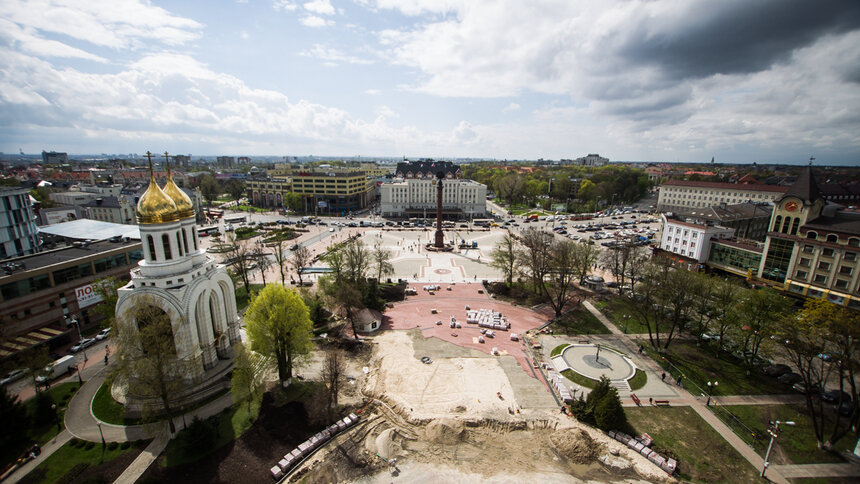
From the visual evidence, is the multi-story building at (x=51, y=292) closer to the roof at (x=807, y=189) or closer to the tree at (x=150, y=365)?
the tree at (x=150, y=365)

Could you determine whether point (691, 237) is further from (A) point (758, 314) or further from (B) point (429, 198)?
(B) point (429, 198)

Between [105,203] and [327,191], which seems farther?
[327,191]

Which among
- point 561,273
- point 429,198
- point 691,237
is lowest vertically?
point 561,273

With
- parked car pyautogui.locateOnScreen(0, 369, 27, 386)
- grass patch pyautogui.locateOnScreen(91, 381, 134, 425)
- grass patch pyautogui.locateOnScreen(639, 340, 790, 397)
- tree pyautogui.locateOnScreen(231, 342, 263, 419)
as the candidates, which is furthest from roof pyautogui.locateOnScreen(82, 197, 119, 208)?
grass patch pyautogui.locateOnScreen(639, 340, 790, 397)

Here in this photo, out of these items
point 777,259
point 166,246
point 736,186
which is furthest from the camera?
point 736,186

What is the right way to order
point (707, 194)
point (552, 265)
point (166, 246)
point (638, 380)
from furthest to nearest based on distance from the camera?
point (707, 194) → point (552, 265) → point (638, 380) → point (166, 246)

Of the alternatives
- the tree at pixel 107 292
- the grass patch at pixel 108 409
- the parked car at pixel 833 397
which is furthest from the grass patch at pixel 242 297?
the parked car at pixel 833 397

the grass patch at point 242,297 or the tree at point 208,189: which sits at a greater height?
the tree at point 208,189

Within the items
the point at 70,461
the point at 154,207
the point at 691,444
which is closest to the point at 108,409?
the point at 70,461

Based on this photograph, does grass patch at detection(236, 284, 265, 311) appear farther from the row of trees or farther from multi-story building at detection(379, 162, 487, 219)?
multi-story building at detection(379, 162, 487, 219)
